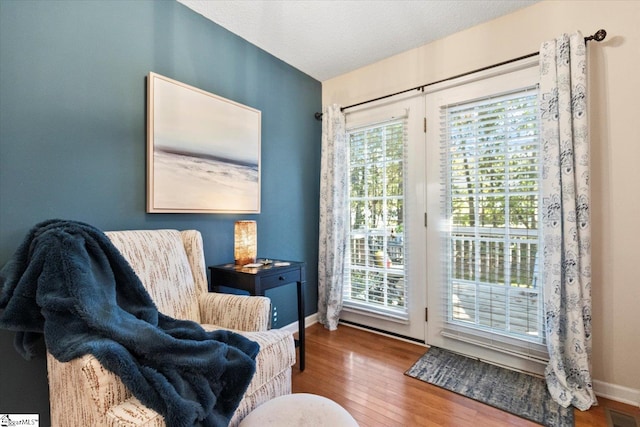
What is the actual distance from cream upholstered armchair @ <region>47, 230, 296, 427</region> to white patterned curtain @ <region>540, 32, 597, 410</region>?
1.55 metres

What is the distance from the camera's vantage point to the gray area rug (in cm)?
161

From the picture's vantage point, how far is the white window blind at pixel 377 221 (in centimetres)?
259

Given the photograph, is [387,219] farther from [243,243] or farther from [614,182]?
[614,182]

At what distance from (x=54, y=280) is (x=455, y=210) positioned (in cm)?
234

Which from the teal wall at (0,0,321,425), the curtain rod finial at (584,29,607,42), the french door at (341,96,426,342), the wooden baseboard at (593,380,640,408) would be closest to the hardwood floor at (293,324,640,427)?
the wooden baseboard at (593,380,640,408)

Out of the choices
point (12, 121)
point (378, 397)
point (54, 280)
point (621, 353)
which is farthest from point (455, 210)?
point (12, 121)

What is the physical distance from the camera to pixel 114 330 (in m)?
0.96

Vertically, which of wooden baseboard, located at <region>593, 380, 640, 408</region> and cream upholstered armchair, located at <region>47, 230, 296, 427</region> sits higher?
cream upholstered armchair, located at <region>47, 230, 296, 427</region>

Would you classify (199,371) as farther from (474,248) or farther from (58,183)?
(474,248)

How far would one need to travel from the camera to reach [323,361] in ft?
7.21

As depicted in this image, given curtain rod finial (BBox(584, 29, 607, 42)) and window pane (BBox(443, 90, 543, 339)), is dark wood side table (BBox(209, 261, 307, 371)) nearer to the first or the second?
window pane (BBox(443, 90, 543, 339))

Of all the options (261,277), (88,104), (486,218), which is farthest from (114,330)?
A: (486,218)

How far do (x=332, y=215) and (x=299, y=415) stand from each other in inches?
76.1

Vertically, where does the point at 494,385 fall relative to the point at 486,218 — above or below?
below
